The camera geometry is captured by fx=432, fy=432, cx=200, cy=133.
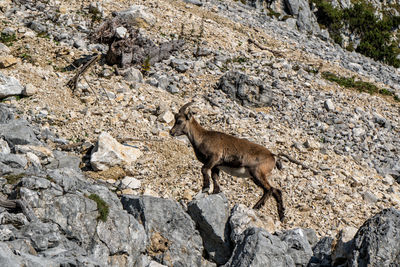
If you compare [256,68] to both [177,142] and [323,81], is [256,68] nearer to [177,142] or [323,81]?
[323,81]

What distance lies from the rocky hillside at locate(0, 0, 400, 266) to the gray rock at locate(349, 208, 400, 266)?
136mm

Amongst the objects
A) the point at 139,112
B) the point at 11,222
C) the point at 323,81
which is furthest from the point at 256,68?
the point at 11,222

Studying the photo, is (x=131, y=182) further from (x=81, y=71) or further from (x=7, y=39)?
(x=7, y=39)

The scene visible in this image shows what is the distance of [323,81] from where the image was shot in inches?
771

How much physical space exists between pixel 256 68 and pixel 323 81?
3188mm

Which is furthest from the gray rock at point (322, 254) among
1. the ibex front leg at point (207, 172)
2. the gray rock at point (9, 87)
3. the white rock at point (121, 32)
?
the white rock at point (121, 32)

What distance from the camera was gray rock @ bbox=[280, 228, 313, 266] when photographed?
8.87 metres

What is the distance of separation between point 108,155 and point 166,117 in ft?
9.97

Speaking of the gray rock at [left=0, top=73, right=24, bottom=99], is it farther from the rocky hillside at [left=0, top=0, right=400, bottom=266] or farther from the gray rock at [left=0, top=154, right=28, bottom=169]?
the gray rock at [left=0, top=154, right=28, bottom=169]

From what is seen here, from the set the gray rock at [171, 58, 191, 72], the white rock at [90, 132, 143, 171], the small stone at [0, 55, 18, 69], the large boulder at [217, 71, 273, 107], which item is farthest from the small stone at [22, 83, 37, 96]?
A: the large boulder at [217, 71, 273, 107]

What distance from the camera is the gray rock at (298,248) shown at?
8867 millimetres

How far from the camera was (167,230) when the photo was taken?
907 cm

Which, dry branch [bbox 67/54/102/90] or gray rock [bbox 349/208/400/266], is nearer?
gray rock [bbox 349/208/400/266]

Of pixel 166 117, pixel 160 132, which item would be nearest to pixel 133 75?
pixel 166 117
